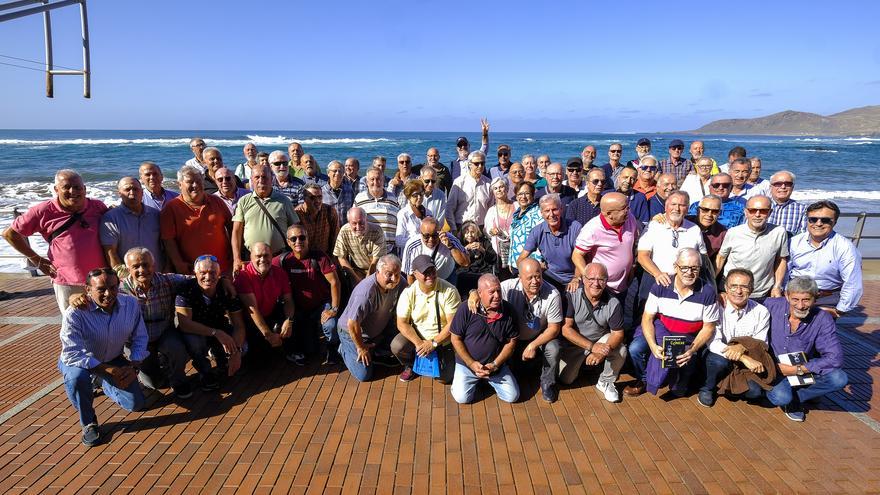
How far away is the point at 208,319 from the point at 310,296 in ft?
3.21

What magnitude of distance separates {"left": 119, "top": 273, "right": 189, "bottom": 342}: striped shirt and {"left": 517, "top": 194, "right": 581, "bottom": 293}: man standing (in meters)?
3.37

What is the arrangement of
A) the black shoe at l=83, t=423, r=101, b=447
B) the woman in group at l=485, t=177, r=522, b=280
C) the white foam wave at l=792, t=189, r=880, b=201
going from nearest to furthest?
the black shoe at l=83, t=423, r=101, b=447 < the woman in group at l=485, t=177, r=522, b=280 < the white foam wave at l=792, t=189, r=880, b=201

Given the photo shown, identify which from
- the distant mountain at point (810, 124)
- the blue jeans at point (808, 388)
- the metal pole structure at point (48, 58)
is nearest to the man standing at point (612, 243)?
the blue jeans at point (808, 388)

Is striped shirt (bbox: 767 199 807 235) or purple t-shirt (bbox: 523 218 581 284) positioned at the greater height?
striped shirt (bbox: 767 199 807 235)

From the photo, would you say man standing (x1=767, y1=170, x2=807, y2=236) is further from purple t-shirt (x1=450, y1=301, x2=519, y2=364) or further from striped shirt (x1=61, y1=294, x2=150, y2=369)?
striped shirt (x1=61, y1=294, x2=150, y2=369)

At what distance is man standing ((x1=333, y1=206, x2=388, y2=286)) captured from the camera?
5121mm

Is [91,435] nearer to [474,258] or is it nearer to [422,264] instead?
[422,264]

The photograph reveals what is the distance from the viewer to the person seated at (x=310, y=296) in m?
4.98

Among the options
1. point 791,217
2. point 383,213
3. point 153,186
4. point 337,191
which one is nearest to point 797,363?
point 791,217

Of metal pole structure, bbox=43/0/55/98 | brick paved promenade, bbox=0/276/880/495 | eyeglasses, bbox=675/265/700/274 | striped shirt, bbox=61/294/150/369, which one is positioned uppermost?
metal pole structure, bbox=43/0/55/98

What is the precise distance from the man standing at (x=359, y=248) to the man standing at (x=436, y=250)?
0.32m

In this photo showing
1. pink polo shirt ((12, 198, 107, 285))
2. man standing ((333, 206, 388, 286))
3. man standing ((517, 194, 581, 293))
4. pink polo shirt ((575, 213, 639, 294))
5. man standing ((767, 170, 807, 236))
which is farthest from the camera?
man standing ((767, 170, 807, 236))

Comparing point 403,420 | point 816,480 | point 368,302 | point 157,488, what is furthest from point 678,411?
point 157,488

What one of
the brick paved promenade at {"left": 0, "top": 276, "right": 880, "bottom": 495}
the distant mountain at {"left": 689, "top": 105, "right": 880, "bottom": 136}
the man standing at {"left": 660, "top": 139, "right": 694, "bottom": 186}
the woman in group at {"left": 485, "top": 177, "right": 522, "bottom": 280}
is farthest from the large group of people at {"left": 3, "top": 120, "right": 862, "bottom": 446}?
the distant mountain at {"left": 689, "top": 105, "right": 880, "bottom": 136}
